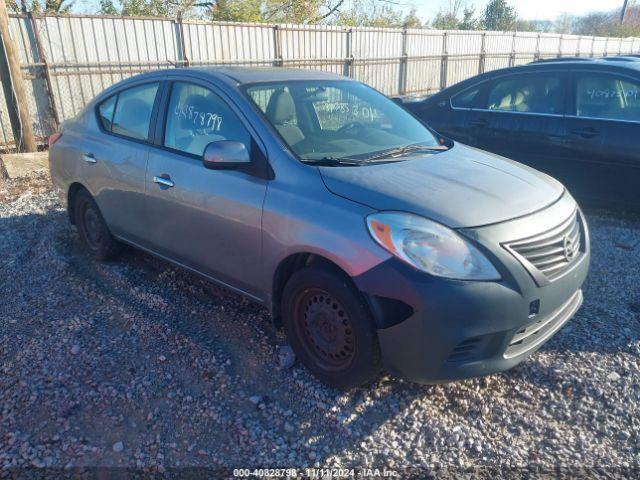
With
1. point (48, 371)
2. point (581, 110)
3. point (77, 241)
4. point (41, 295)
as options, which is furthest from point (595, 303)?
point (77, 241)

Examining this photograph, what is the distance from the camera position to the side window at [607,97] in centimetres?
534

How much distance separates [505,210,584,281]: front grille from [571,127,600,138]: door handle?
9.58ft

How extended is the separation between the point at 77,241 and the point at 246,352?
2.85 metres

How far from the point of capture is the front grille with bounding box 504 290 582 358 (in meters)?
2.70

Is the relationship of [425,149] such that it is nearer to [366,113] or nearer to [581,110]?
[366,113]

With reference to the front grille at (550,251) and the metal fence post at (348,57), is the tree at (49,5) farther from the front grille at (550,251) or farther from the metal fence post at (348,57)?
the front grille at (550,251)

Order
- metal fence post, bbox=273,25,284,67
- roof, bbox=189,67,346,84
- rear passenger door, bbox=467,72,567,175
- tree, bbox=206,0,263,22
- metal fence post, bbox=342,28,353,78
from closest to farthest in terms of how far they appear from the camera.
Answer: roof, bbox=189,67,346,84, rear passenger door, bbox=467,72,567,175, metal fence post, bbox=273,25,284,67, metal fence post, bbox=342,28,353,78, tree, bbox=206,0,263,22

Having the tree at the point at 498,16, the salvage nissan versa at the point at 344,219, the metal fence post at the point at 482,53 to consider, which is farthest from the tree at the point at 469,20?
the salvage nissan versa at the point at 344,219

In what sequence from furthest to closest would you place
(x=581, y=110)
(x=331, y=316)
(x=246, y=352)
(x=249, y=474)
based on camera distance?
(x=581, y=110), (x=246, y=352), (x=331, y=316), (x=249, y=474)

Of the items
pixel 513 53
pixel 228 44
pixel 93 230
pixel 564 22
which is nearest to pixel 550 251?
pixel 93 230

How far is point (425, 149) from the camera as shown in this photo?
3635 millimetres

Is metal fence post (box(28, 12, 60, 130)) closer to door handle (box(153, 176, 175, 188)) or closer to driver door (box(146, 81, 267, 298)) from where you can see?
driver door (box(146, 81, 267, 298))

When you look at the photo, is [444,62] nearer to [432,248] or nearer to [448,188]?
[448,188]

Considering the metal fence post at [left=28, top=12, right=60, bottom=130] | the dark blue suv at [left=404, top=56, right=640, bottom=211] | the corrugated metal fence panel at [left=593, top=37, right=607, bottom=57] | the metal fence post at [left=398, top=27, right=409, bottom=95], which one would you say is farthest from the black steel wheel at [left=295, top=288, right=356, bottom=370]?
the corrugated metal fence panel at [left=593, top=37, right=607, bottom=57]
